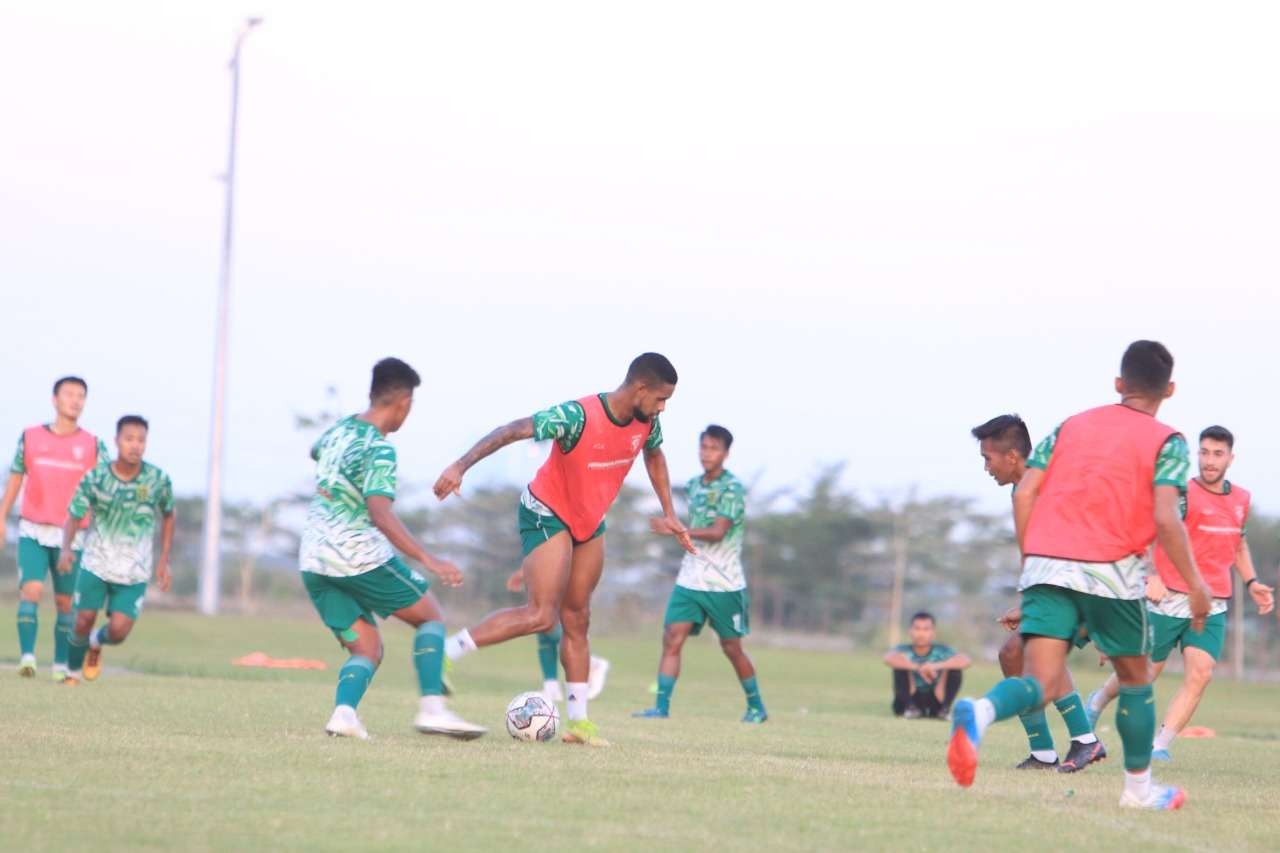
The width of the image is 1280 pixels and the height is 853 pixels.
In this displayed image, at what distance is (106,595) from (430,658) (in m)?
6.78

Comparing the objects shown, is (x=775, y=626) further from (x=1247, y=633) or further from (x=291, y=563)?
(x=291, y=563)

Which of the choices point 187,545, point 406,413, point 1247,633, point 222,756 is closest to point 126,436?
point 406,413

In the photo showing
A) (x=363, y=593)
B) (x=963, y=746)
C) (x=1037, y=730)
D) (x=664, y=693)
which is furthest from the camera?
(x=664, y=693)

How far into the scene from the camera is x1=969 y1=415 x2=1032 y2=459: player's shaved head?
32.8 feet

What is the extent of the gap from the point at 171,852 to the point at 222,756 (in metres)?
2.84

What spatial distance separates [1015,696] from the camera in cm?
753

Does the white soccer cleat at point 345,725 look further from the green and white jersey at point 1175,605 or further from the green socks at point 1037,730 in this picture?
the green and white jersey at point 1175,605

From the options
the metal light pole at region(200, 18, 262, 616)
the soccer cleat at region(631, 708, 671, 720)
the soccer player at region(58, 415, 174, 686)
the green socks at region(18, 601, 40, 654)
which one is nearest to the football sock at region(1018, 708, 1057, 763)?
the soccer cleat at region(631, 708, 671, 720)

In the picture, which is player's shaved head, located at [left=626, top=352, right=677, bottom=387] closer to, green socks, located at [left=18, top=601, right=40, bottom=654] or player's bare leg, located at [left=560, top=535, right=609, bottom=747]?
player's bare leg, located at [left=560, top=535, right=609, bottom=747]

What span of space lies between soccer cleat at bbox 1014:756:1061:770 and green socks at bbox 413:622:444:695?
11.6 feet

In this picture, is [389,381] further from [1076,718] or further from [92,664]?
[92,664]

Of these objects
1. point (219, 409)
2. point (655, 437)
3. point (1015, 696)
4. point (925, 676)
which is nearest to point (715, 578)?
point (925, 676)

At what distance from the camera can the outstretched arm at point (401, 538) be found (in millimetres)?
8469

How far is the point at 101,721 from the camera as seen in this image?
10164 millimetres
